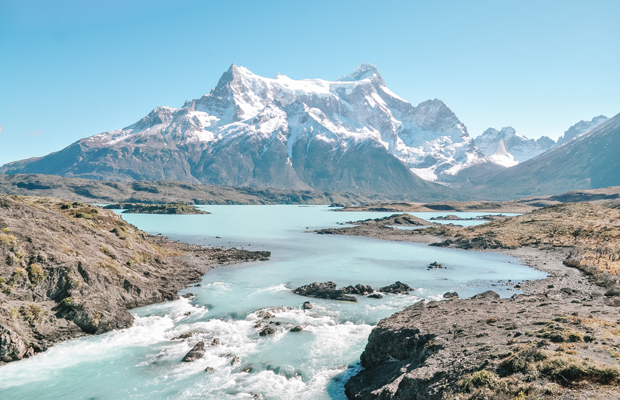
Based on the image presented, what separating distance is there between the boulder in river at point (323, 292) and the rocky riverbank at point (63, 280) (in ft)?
63.0

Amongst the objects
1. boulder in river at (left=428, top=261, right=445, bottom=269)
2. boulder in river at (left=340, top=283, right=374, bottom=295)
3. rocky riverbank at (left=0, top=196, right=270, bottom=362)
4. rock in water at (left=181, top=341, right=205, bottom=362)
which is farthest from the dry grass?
rocky riverbank at (left=0, top=196, right=270, bottom=362)

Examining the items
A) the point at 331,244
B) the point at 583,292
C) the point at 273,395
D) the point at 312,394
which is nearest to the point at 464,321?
the point at 312,394

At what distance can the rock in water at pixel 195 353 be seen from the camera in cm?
3216

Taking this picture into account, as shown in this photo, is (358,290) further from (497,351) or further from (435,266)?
(497,351)

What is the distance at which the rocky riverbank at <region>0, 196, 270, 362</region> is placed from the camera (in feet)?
113

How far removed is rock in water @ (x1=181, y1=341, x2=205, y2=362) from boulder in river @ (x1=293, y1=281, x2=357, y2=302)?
76.1 ft

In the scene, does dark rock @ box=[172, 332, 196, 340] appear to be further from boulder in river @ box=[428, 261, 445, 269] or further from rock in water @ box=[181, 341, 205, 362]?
boulder in river @ box=[428, 261, 445, 269]

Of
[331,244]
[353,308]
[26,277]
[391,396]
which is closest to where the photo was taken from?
[391,396]

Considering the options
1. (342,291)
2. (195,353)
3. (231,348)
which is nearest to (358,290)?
(342,291)

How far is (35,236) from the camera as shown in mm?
43406

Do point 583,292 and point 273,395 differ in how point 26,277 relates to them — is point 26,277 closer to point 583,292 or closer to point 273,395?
point 273,395

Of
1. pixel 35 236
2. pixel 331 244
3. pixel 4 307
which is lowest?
pixel 331 244

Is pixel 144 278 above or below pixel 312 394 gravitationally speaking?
above

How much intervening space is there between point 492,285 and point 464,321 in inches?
1448
